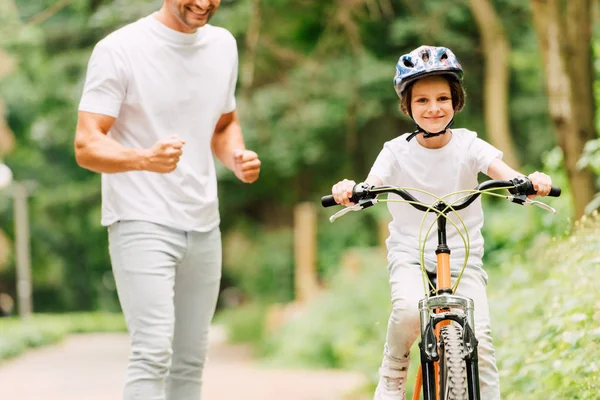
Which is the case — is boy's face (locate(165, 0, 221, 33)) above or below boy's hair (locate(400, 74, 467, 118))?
above

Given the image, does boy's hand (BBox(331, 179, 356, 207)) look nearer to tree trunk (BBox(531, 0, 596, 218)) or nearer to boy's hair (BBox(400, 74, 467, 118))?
boy's hair (BBox(400, 74, 467, 118))

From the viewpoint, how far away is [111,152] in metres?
4.05

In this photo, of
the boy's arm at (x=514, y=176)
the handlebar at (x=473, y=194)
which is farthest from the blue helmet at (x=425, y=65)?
the handlebar at (x=473, y=194)

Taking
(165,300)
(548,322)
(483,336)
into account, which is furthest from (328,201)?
(548,322)

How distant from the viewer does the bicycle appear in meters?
3.38

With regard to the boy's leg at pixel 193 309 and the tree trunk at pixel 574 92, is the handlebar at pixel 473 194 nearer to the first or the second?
the boy's leg at pixel 193 309

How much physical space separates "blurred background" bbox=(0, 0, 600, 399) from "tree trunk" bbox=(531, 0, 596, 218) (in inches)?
0.6

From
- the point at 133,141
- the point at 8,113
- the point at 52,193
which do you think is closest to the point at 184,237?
the point at 133,141

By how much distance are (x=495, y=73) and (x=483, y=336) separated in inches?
469

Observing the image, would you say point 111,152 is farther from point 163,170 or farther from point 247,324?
point 247,324

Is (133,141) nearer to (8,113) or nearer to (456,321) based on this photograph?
(456,321)

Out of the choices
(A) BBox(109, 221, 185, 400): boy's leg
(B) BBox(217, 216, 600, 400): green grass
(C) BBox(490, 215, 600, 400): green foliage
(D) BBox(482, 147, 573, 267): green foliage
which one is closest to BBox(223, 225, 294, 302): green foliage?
(D) BBox(482, 147, 573, 267): green foliage

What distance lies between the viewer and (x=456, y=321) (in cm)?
347

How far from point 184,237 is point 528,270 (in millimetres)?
3894
